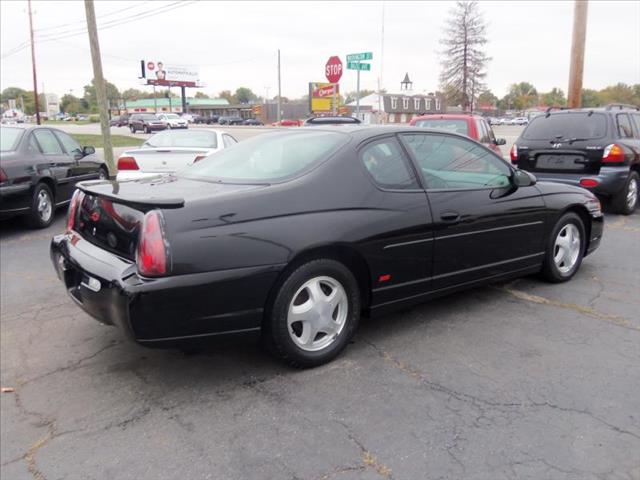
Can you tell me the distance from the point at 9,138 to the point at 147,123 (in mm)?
38065

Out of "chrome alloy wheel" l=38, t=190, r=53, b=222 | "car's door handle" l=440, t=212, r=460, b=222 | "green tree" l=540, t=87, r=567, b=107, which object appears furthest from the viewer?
"green tree" l=540, t=87, r=567, b=107

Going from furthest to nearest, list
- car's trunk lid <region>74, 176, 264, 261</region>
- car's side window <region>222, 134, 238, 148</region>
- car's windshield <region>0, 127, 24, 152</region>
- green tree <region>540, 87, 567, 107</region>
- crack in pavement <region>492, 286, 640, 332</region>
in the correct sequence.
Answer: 1. green tree <region>540, 87, 567, 107</region>
2. car's side window <region>222, 134, 238, 148</region>
3. car's windshield <region>0, 127, 24, 152</region>
4. crack in pavement <region>492, 286, 640, 332</region>
5. car's trunk lid <region>74, 176, 264, 261</region>

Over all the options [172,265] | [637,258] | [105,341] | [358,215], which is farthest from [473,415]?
[637,258]

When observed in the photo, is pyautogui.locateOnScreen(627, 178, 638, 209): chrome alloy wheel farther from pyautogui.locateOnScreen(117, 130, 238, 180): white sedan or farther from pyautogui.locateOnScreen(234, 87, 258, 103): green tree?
pyautogui.locateOnScreen(234, 87, 258, 103): green tree

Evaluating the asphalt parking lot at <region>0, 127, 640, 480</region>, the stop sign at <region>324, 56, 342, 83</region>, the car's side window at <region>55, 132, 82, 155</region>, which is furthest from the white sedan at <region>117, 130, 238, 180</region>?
the stop sign at <region>324, 56, 342, 83</region>

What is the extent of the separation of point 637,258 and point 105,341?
555 centimetres

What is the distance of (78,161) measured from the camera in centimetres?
895

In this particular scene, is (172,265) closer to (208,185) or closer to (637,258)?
(208,185)

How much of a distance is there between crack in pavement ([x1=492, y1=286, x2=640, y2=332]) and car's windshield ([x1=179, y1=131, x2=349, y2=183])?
2.22 meters

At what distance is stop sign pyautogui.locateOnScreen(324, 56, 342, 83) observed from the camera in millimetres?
16047

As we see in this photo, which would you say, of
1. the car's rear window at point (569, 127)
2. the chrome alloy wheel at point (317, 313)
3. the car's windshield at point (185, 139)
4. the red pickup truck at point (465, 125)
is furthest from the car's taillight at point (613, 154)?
the chrome alloy wheel at point (317, 313)

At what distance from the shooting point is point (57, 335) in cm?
404

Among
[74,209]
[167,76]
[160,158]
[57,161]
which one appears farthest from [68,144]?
[167,76]

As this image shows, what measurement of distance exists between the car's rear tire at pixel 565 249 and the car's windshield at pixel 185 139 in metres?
5.69
